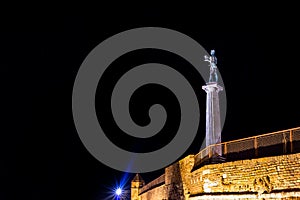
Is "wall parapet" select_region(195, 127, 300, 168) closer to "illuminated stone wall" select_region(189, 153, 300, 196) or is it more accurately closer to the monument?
"illuminated stone wall" select_region(189, 153, 300, 196)

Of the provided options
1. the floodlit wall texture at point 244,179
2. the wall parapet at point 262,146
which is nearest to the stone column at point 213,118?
the floodlit wall texture at point 244,179

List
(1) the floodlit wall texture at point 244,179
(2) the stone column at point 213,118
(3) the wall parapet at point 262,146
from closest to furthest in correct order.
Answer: (1) the floodlit wall texture at point 244,179 → (3) the wall parapet at point 262,146 → (2) the stone column at point 213,118

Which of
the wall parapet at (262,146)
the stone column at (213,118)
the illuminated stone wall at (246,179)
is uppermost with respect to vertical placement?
the stone column at (213,118)

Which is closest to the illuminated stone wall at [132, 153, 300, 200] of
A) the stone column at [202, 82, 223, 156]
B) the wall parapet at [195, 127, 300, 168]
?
the wall parapet at [195, 127, 300, 168]

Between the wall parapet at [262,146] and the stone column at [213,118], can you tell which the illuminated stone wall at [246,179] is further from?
the stone column at [213,118]

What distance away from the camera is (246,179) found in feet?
42.1

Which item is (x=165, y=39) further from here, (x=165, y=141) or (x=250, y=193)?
(x=250, y=193)

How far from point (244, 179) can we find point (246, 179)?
97 millimetres

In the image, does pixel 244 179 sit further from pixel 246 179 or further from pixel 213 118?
pixel 213 118

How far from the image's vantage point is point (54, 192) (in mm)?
65812

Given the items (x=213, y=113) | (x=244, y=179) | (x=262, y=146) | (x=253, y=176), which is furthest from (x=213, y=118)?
(x=253, y=176)

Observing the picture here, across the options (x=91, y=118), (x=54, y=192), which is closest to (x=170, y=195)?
(x=91, y=118)

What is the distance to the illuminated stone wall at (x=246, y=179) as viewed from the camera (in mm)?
11352

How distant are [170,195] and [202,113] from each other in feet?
76.4
